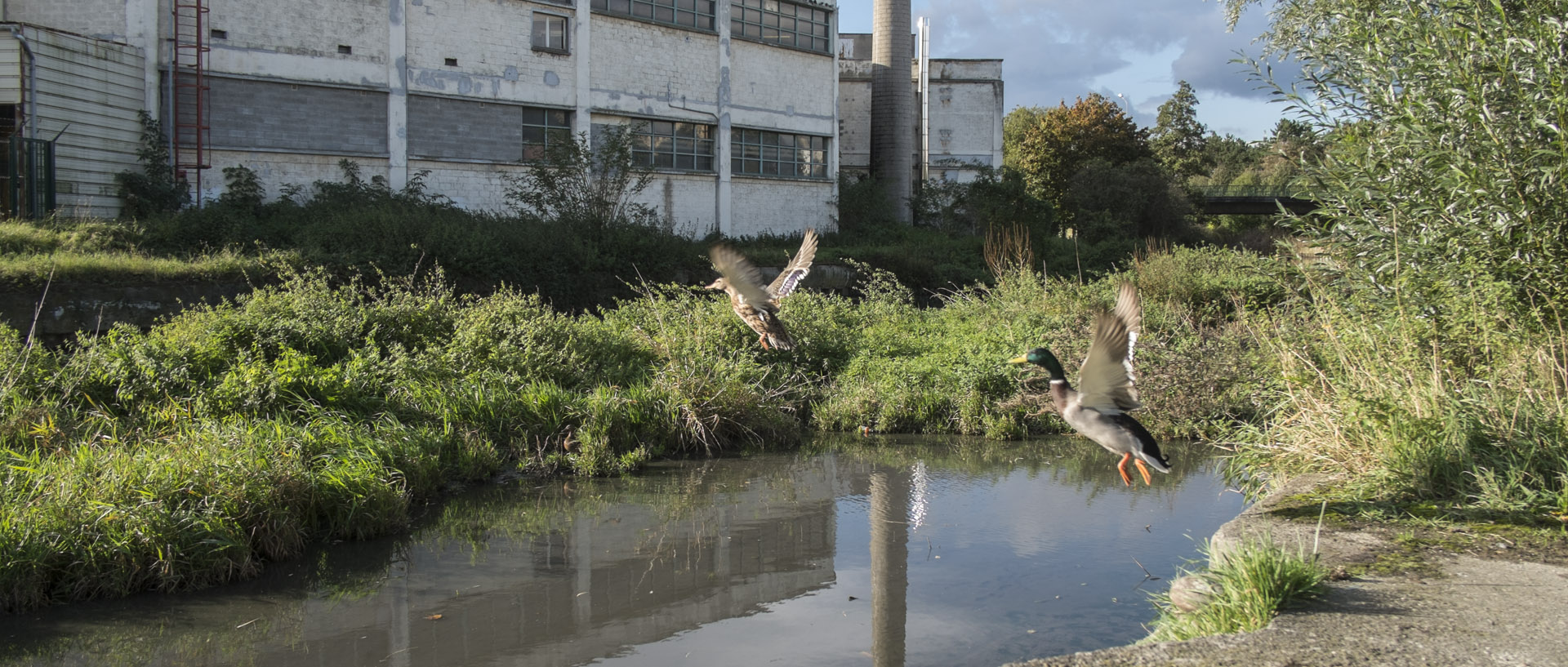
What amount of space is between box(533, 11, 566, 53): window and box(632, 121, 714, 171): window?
295cm

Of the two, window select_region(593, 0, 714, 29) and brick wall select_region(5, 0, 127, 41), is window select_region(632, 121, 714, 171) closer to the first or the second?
window select_region(593, 0, 714, 29)

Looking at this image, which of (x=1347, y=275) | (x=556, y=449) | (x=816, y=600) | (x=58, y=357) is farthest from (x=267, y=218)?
(x=1347, y=275)

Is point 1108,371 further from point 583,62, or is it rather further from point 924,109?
point 924,109

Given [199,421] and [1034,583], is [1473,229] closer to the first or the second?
[1034,583]

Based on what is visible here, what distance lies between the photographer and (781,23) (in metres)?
33.3

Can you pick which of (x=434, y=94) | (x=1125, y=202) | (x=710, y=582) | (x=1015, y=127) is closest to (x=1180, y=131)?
(x=1015, y=127)

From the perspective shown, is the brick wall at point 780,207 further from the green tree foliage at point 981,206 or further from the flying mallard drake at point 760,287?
the flying mallard drake at point 760,287

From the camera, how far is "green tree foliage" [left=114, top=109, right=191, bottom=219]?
2141 cm

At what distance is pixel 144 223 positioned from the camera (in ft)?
62.7

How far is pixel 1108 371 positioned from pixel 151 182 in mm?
20878

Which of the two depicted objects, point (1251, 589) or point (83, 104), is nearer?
point (1251, 589)

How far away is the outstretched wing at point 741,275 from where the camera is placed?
411 inches

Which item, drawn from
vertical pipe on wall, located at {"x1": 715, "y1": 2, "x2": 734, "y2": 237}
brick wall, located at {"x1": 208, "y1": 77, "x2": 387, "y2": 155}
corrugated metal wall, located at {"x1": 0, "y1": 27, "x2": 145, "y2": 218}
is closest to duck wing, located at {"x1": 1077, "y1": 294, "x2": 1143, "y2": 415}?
corrugated metal wall, located at {"x1": 0, "y1": 27, "x2": 145, "y2": 218}

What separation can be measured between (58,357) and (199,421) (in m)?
2.17
